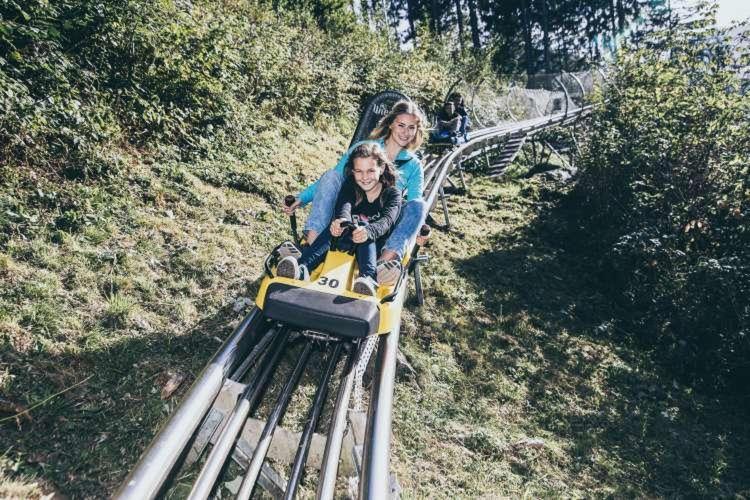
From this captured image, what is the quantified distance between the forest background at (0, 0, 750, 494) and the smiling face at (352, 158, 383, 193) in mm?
1453

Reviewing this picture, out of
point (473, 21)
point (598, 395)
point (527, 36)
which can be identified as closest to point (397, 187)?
point (598, 395)

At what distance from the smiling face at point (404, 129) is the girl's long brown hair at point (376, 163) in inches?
31.3

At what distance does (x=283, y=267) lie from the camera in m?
2.92

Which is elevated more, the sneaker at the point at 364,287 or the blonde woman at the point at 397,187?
the blonde woman at the point at 397,187

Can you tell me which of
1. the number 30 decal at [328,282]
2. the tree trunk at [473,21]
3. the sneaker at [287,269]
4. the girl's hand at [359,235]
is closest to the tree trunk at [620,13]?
the tree trunk at [473,21]

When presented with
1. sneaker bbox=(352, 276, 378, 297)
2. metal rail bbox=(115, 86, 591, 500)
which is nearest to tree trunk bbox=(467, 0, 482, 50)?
sneaker bbox=(352, 276, 378, 297)

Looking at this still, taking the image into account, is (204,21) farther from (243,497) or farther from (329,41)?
(243,497)

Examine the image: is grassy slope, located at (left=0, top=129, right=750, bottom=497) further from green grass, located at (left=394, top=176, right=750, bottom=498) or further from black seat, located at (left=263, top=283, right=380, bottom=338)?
black seat, located at (left=263, top=283, right=380, bottom=338)

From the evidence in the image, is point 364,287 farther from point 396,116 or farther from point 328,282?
point 396,116

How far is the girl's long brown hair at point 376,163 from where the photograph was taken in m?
3.53

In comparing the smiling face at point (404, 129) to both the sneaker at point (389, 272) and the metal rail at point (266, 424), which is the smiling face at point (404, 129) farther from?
the metal rail at point (266, 424)

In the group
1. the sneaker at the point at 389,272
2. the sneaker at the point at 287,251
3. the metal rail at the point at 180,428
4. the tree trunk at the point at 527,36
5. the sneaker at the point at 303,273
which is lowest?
the metal rail at the point at 180,428

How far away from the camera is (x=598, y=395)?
5062mm

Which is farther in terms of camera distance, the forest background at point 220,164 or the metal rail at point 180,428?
the forest background at point 220,164
